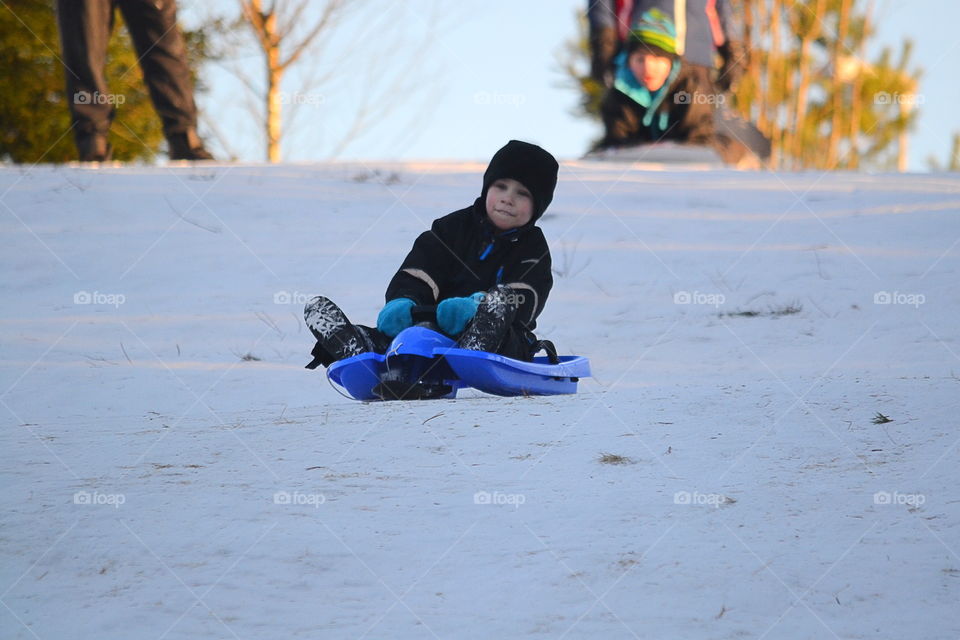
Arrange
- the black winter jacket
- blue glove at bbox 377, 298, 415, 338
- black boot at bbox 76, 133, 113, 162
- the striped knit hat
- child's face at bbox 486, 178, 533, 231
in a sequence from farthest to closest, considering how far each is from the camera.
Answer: the striped knit hat < black boot at bbox 76, 133, 113, 162 < child's face at bbox 486, 178, 533, 231 < the black winter jacket < blue glove at bbox 377, 298, 415, 338

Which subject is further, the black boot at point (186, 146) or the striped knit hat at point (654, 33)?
the striped knit hat at point (654, 33)

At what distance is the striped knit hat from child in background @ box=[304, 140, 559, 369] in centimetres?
708

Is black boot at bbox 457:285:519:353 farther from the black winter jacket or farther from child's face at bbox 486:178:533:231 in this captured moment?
child's face at bbox 486:178:533:231

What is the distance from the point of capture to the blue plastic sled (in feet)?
14.0

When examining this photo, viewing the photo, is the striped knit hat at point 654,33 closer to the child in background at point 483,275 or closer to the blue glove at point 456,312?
the child in background at point 483,275

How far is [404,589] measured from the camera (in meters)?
2.64

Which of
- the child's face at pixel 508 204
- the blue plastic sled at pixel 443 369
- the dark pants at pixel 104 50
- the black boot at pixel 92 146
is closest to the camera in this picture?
the blue plastic sled at pixel 443 369

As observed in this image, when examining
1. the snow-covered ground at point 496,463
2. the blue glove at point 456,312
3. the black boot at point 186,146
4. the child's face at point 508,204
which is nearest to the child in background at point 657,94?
the black boot at point 186,146

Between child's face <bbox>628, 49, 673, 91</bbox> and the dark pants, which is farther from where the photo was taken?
child's face <bbox>628, 49, 673, 91</bbox>

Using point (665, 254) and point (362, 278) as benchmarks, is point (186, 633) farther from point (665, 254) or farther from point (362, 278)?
point (665, 254)

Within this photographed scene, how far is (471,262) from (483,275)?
0.08m

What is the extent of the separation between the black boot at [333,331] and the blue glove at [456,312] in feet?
1.06

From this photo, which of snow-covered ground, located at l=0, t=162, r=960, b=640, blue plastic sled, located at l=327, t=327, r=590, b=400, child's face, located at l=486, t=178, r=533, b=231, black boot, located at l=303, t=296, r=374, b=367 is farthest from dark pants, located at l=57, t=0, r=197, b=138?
blue plastic sled, located at l=327, t=327, r=590, b=400

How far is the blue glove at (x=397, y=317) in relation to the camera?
14.8 ft
